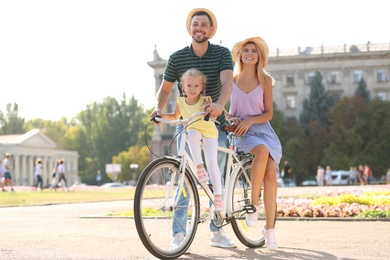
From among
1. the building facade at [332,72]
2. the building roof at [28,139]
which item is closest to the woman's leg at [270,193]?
the building facade at [332,72]

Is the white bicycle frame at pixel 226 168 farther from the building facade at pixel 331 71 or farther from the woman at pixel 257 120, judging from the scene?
the building facade at pixel 331 71

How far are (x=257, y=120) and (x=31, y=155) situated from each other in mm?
132439

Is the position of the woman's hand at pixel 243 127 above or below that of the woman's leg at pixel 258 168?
above

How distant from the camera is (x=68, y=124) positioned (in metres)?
178

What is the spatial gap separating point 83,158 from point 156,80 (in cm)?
2931

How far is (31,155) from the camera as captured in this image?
13975 centimetres

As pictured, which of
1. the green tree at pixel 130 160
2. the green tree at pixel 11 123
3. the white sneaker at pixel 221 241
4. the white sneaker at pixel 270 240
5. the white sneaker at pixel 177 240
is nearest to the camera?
the white sneaker at pixel 177 240

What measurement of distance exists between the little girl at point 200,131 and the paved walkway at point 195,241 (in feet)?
2.32

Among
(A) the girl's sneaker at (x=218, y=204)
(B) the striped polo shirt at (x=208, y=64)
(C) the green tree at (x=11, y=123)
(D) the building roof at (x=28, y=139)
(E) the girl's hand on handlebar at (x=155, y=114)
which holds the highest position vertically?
(C) the green tree at (x=11, y=123)

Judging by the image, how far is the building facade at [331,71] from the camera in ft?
367

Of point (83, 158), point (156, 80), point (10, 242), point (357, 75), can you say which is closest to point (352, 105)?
point (357, 75)

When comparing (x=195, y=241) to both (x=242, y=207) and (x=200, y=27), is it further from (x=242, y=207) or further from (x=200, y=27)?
(x=200, y=27)

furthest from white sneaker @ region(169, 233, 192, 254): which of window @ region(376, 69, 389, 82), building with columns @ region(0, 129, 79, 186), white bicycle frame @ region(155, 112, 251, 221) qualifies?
building with columns @ region(0, 129, 79, 186)

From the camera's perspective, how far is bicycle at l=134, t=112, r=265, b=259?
8109 mm
